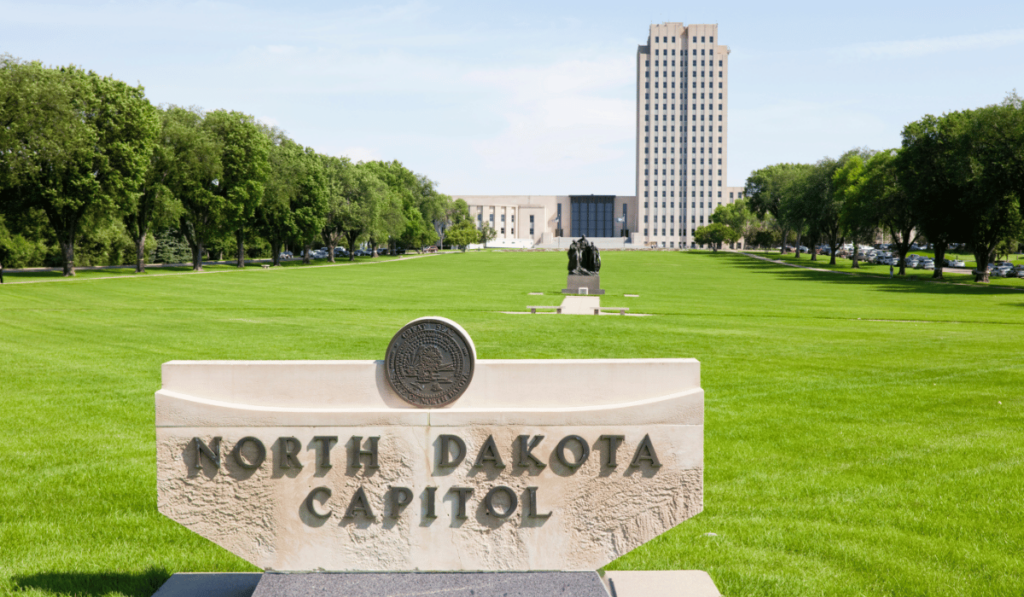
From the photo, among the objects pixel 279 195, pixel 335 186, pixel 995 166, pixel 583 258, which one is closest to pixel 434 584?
pixel 583 258

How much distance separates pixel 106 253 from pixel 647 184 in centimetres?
15104

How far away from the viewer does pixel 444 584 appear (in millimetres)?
4781

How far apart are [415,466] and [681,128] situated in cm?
20044

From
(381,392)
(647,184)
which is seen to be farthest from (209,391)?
(647,184)

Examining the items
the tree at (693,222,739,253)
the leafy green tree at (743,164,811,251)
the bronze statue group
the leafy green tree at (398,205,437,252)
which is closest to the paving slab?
the bronze statue group

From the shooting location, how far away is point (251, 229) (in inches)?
2950

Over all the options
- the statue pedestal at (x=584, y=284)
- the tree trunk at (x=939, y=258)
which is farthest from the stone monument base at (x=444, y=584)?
the tree trunk at (x=939, y=258)

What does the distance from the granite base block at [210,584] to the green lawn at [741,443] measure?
23 centimetres

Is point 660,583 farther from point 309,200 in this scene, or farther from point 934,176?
point 309,200

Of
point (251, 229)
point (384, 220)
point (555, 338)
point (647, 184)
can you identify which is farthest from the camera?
point (647, 184)

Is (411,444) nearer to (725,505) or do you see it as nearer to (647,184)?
(725,505)

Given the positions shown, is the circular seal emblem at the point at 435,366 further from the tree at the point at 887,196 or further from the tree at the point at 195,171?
the tree at the point at 195,171

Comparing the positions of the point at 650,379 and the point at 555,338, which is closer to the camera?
the point at 650,379

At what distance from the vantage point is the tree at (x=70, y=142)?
42.8 m
